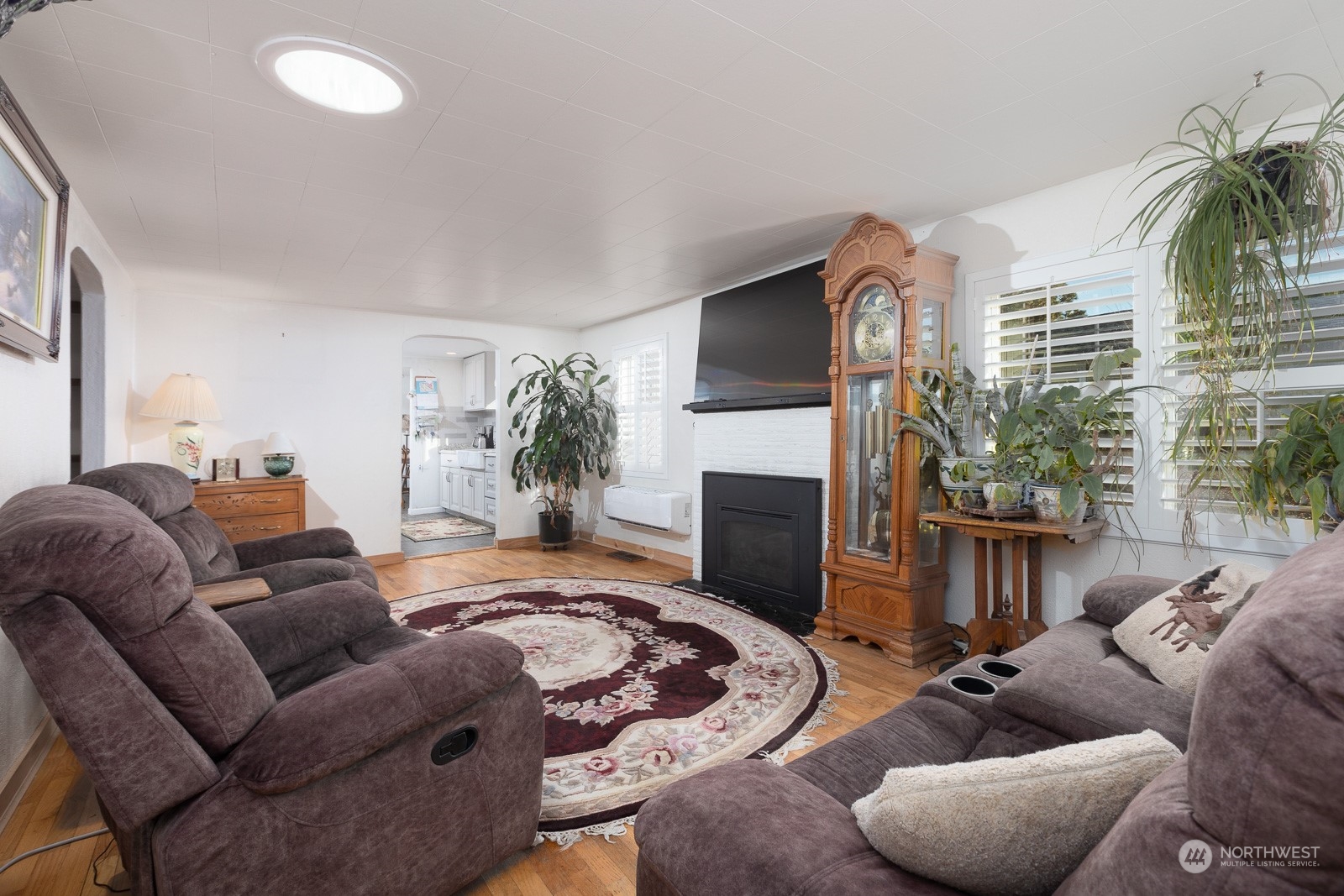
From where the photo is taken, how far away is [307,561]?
261cm

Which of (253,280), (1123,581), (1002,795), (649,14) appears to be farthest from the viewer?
(253,280)

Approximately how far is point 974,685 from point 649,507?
410 centimetres

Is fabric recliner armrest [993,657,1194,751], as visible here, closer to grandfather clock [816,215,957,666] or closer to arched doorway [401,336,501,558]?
grandfather clock [816,215,957,666]

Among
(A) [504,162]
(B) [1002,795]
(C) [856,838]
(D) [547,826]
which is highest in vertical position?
(A) [504,162]

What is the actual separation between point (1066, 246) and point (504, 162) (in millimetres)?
2679

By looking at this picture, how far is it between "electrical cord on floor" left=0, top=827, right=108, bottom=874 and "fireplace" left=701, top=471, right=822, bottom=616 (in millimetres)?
3365

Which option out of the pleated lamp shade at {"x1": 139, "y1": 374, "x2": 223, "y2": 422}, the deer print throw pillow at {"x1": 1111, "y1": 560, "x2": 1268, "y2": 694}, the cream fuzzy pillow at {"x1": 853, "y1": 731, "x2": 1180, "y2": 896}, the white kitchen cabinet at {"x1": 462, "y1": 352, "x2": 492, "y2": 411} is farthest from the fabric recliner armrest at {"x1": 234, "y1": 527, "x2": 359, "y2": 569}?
the white kitchen cabinet at {"x1": 462, "y1": 352, "x2": 492, "y2": 411}

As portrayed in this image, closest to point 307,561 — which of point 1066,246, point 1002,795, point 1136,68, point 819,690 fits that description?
point 819,690

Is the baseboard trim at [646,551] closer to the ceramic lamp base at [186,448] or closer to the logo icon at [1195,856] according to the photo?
the ceramic lamp base at [186,448]

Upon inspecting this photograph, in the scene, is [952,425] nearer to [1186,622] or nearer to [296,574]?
[1186,622]

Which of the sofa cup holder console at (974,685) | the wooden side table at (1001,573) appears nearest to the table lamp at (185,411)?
the wooden side table at (1001,573)

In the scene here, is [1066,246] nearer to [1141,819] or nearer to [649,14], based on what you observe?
[649,14]

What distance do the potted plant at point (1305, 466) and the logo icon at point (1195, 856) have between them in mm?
2145

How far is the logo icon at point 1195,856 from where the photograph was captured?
0.51m
